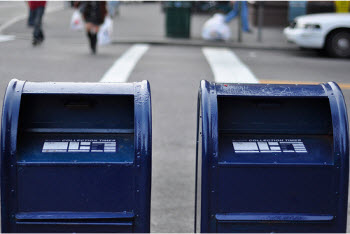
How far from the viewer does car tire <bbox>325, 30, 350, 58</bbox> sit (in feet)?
51.2

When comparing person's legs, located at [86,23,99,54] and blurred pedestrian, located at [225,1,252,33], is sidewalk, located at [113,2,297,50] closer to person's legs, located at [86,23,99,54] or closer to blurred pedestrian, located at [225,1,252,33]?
blurred pedestrian, located at [225,1,252,33]

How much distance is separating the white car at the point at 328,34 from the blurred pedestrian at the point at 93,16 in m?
4.58

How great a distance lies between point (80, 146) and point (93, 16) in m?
11.6

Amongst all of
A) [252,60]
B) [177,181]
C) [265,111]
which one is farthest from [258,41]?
[265,111]

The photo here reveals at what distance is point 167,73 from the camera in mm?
12680

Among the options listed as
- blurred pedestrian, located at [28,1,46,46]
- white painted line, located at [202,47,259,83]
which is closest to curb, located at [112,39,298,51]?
white painted line, located at [202,47,259,83]

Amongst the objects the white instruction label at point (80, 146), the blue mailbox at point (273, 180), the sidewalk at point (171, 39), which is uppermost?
the white instruction label at point (80, 146)

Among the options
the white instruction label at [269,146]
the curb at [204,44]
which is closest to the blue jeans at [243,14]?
the curb at [204,44]

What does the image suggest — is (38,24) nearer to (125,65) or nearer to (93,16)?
(93,16)

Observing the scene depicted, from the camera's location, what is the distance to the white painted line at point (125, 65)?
1161 cm

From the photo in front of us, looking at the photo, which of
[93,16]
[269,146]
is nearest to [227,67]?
[93,16]

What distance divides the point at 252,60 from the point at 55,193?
11858 mm

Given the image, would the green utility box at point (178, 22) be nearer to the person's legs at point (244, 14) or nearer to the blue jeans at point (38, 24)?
the person's legs at point (244, 14)

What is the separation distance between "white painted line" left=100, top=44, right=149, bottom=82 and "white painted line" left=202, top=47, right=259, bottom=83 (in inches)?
61.0
